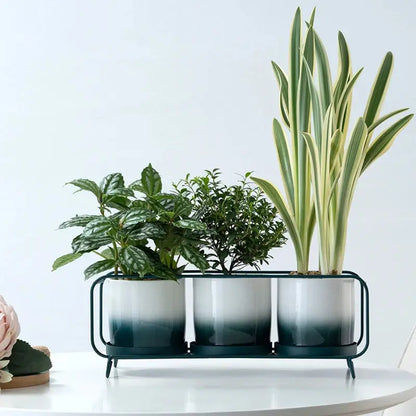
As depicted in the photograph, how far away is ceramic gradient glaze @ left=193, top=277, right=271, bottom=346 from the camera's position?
1347 millimetres

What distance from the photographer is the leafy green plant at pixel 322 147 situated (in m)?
1.41

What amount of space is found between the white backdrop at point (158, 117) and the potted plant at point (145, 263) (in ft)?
4.55

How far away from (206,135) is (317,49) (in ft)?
4.23

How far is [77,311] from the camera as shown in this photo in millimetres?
2793

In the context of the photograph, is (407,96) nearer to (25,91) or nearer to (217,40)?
(217,40)

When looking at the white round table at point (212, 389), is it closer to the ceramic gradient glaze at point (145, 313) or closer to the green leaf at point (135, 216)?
the ceramic gradient glaze at point (145, 313)

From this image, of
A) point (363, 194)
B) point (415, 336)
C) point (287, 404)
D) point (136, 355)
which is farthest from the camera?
point (363, 194)

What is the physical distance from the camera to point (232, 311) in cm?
135

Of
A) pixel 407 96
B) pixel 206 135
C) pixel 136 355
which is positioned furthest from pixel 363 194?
pixel 136 355

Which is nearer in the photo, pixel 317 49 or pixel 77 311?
pixel 317 49

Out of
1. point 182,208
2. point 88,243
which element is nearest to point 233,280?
point 182,208

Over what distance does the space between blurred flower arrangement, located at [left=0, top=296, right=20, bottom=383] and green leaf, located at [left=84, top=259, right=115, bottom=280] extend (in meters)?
0.14

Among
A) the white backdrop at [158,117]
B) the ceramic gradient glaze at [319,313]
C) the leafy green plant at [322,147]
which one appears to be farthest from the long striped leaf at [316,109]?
the white backdrop at [158,117]

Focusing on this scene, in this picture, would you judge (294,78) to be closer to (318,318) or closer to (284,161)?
(284,161)
